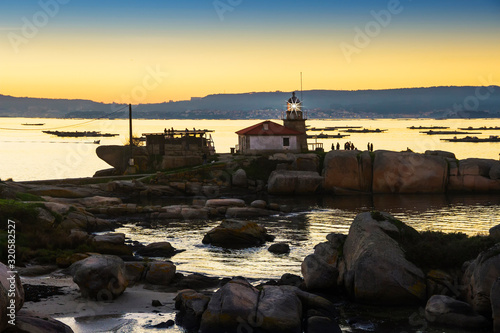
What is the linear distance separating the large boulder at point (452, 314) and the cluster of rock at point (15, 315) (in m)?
11.7

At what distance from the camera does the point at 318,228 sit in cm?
4078

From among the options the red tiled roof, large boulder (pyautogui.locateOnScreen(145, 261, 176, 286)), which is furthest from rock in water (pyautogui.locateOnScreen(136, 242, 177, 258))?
the red tiled roof

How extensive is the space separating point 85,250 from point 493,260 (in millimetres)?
18783

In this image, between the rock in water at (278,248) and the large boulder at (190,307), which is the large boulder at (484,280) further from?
the rock in water at (278,248)

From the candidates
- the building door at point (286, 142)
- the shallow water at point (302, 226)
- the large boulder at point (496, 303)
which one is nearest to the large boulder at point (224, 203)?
the shallow water at point (302, 226)

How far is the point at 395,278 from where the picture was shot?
2222 centimetres

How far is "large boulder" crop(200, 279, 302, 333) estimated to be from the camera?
62.2 feet

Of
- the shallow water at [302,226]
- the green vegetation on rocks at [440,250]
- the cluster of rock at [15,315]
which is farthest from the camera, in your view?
the shallow water at [302,226]

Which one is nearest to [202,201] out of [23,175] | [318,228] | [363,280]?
[318,228]

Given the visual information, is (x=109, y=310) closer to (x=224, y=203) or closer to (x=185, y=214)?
(x=185, y=214)

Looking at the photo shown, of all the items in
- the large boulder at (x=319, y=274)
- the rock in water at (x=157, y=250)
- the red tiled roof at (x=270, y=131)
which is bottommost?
the rock in water at (x=157, y=250)

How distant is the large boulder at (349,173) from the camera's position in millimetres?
59281

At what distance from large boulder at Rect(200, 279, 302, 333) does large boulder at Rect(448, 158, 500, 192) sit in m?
43.2

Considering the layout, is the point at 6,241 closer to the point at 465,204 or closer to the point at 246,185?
the point at 246,185
